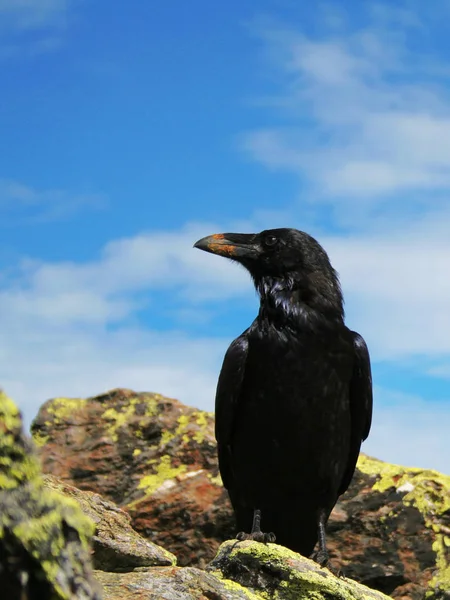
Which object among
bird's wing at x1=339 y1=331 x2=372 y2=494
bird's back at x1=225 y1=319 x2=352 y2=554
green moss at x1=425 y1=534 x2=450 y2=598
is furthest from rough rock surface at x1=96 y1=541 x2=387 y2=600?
green moss at x1=425 y1=534 x2=450 y2=598

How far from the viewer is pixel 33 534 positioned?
263cm

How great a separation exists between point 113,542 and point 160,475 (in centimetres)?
425

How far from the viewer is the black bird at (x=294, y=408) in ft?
24.8

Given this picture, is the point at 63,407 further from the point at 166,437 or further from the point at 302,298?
the point at 302,298

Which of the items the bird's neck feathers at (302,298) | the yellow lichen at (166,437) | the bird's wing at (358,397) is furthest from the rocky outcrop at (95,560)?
the yellow lichen at (166,437)

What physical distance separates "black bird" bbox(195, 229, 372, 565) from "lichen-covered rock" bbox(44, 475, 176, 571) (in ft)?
4.69

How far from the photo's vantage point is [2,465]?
2.73 m

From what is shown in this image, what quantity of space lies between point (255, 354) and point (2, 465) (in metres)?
5.13

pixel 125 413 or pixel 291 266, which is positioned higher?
pixel 291 266

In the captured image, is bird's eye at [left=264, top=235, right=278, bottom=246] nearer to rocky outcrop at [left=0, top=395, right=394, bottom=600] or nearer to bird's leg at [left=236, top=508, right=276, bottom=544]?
bird's leg at [left=236, top=508, right=276, bottom=544]

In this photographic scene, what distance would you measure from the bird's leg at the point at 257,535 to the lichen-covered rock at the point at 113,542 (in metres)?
0.63

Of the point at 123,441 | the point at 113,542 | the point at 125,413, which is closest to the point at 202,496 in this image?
the point at 123,441

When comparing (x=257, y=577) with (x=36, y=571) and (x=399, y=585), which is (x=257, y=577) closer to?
(x=36, y=571)

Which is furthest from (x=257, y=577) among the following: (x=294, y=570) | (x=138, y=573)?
(x=138, y=573)
